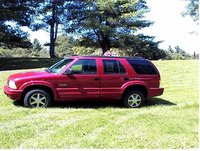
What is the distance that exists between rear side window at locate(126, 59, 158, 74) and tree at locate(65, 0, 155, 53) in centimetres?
2434

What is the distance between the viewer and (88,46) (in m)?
39.2

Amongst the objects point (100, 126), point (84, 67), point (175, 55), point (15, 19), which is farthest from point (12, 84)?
point (175, 55)

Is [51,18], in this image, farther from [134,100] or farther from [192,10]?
[134,100]

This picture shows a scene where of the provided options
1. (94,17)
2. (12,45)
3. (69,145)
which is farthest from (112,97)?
(94,17)

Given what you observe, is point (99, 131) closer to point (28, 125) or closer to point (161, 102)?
point (28, 125)

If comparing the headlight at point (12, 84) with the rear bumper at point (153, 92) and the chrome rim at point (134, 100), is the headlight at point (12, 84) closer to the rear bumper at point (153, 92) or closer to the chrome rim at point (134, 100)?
the chrome rim at point (134, 100)

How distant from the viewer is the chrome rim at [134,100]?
33.3ft

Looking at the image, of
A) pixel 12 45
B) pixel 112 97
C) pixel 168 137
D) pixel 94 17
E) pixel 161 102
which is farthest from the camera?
pixel 94 17

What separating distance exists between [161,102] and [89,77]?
2.74 m

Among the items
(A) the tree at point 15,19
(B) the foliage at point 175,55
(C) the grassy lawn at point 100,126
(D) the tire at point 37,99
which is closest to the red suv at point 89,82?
(D) the tire at point 37,99

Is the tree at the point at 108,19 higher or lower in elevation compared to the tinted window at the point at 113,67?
higher

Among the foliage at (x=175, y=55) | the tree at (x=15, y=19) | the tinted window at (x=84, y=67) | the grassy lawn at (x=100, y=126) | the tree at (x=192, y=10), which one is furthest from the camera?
the foliage at (x=175, y=55)

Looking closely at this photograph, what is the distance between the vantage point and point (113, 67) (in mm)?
10117

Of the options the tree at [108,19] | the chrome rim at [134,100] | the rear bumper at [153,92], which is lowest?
the chrome rim at [134,100]
